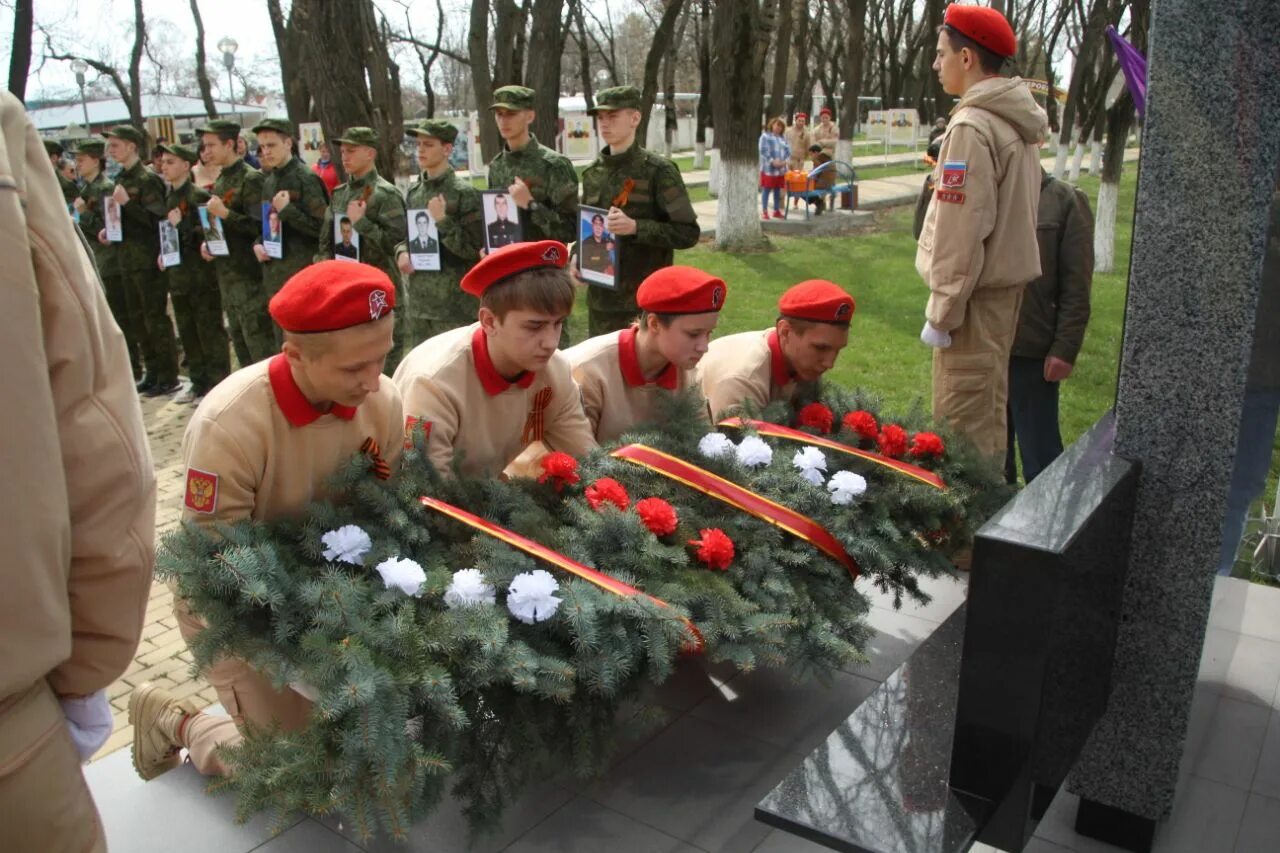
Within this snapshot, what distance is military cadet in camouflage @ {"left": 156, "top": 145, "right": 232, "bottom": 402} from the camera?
768 cm

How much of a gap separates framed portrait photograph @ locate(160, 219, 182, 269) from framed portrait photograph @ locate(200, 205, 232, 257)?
513 millimetres

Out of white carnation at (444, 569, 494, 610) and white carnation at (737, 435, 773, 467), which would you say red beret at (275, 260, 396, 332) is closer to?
white carnation at (444, 569, 494, 610)

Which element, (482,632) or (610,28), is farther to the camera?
(610,28)

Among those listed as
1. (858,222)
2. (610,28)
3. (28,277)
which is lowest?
(858,222)

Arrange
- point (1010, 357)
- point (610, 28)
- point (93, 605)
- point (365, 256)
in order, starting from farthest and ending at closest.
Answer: point (610, 28), point (365, 256), point (1010, 357), point (93, 605)

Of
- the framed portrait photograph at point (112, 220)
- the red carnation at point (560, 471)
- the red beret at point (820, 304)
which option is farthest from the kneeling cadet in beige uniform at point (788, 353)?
the framed portrait photograph at point (112, 220)

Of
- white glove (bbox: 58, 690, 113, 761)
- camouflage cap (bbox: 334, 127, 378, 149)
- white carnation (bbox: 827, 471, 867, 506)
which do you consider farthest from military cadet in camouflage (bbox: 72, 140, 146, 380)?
white glove (bbox: 58, 690, 113, 761)

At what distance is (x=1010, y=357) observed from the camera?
4.54 metres

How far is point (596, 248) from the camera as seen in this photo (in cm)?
567

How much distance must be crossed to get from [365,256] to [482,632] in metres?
4.91

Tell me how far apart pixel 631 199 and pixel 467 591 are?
3842mm

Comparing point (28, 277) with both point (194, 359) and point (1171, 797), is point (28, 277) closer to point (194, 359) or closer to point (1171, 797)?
point (1171, 797)

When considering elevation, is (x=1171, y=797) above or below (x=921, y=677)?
below

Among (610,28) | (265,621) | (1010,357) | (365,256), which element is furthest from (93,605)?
(610,28)
